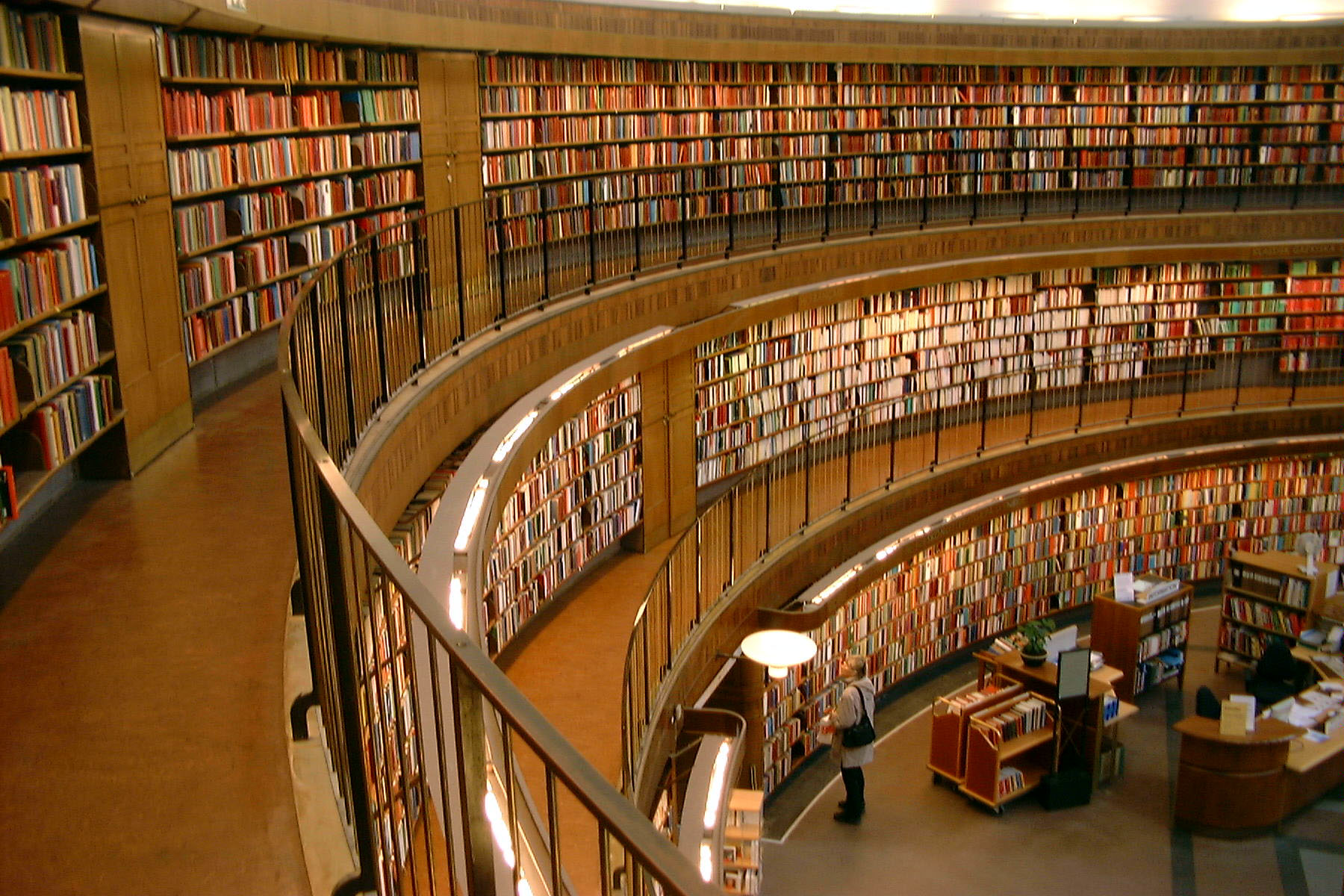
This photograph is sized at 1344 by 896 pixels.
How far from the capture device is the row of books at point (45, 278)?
3.53 m

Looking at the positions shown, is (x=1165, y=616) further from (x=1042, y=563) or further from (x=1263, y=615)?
(x=1042, y=563)

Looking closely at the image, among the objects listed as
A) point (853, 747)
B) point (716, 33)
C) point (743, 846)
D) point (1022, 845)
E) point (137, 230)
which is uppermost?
point (716, 33)

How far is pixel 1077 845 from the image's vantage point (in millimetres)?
7602

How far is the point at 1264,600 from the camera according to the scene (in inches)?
388

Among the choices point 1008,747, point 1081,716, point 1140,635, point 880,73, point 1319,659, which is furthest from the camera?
point 880,73

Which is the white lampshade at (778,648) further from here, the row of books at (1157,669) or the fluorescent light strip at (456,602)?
the row of books at (1157,669)

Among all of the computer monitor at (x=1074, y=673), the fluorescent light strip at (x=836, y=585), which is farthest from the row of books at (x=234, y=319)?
the computer monitor at (x=1074, y=673)

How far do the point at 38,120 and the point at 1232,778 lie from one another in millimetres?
7628

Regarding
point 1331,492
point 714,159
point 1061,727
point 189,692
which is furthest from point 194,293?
point 1331,492

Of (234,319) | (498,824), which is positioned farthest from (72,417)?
(498,824)

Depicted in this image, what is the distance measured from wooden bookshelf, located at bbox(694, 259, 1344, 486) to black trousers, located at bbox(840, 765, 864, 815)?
2.50 metres

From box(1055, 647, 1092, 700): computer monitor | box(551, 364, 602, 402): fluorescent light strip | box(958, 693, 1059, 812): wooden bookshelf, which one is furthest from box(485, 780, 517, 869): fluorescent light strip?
box(1055, 647, 1092, 700): computer monitor

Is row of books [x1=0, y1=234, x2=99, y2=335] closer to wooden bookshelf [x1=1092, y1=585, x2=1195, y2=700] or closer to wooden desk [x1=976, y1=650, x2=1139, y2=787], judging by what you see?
wooden desk [x1=976, y1=650, x2=1139, y2=787]

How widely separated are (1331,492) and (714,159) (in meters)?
7.06
